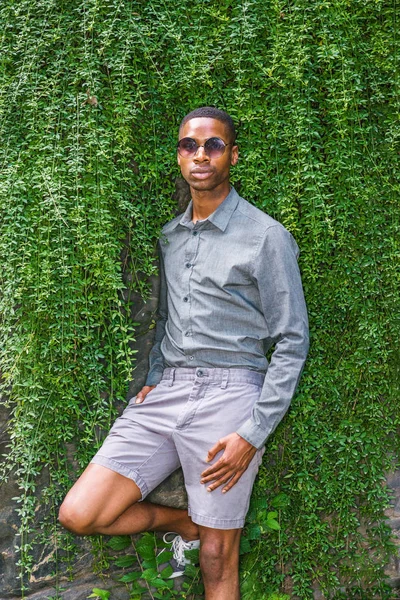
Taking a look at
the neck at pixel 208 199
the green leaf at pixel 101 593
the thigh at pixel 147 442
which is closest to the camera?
the thigh at pixel 147 442

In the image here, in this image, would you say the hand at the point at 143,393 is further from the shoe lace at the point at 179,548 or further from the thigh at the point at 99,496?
the shoe lace at the point at 179,548

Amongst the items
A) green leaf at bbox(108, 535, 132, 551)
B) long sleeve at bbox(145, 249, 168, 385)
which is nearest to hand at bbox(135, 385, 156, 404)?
long sleeve at bbox(145, 249, 168, 385)

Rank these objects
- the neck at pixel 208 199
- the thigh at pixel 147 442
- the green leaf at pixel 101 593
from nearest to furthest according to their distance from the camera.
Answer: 1. the thigh at pixel 147 442
2. the neck at pixel 208 199
3. the green leaf at pixel 101 593

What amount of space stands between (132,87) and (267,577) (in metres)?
2.14

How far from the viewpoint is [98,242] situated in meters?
2.76

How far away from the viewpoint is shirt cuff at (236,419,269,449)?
8.20 ft

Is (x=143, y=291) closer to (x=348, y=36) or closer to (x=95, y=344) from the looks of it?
(x=95, y=344)

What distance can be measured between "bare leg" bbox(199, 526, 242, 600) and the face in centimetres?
132

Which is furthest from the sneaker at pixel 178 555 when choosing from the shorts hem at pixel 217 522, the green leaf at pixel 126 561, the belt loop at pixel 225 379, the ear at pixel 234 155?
the ear at pixel 234 155

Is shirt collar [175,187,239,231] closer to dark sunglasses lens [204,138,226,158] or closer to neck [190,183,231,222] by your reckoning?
neck [190,183,231,222]

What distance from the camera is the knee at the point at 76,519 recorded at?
251cm

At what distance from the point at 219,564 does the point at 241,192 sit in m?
1.49

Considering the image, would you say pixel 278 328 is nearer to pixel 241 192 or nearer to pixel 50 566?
pixel 241 192

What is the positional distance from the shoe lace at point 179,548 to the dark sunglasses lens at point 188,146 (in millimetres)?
1590
